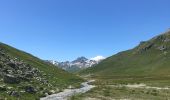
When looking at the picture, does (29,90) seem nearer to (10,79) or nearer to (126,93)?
(10,79)

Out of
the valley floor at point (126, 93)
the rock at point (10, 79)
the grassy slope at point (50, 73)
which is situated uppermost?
the grassy slope at point (50, 73)

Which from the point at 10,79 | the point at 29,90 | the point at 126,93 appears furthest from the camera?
the point at 126,93

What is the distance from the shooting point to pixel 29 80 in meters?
76.1

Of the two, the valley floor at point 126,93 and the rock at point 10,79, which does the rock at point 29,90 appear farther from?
the valley floor at point 126,93

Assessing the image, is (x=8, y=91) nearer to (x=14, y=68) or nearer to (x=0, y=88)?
(x=0, y=88)

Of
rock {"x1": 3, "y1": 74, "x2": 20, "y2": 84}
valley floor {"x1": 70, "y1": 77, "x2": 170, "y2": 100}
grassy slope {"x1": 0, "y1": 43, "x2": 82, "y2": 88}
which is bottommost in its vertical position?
valley floor {"x1": 70, "y1": 77, "x2": 170, "y2": 100}

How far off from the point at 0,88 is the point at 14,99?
23.6 feet

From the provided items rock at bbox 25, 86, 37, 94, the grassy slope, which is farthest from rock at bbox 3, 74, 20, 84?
the grassy slope

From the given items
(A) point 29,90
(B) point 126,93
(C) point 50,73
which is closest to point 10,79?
(A) point 29,90

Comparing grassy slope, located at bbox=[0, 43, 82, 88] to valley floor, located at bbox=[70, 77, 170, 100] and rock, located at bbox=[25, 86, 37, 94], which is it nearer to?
valley floor, located at bbox=[70, 77, 170, 100]

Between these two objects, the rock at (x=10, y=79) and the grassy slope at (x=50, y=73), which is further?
the grassy slope at (x=50, y=73)

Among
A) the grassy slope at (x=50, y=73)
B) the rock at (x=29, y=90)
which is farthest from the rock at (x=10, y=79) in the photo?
the grassy slope at (x=50, y=73)

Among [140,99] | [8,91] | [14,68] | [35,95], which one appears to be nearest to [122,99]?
[140,99]

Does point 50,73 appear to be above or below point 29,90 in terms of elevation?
above
